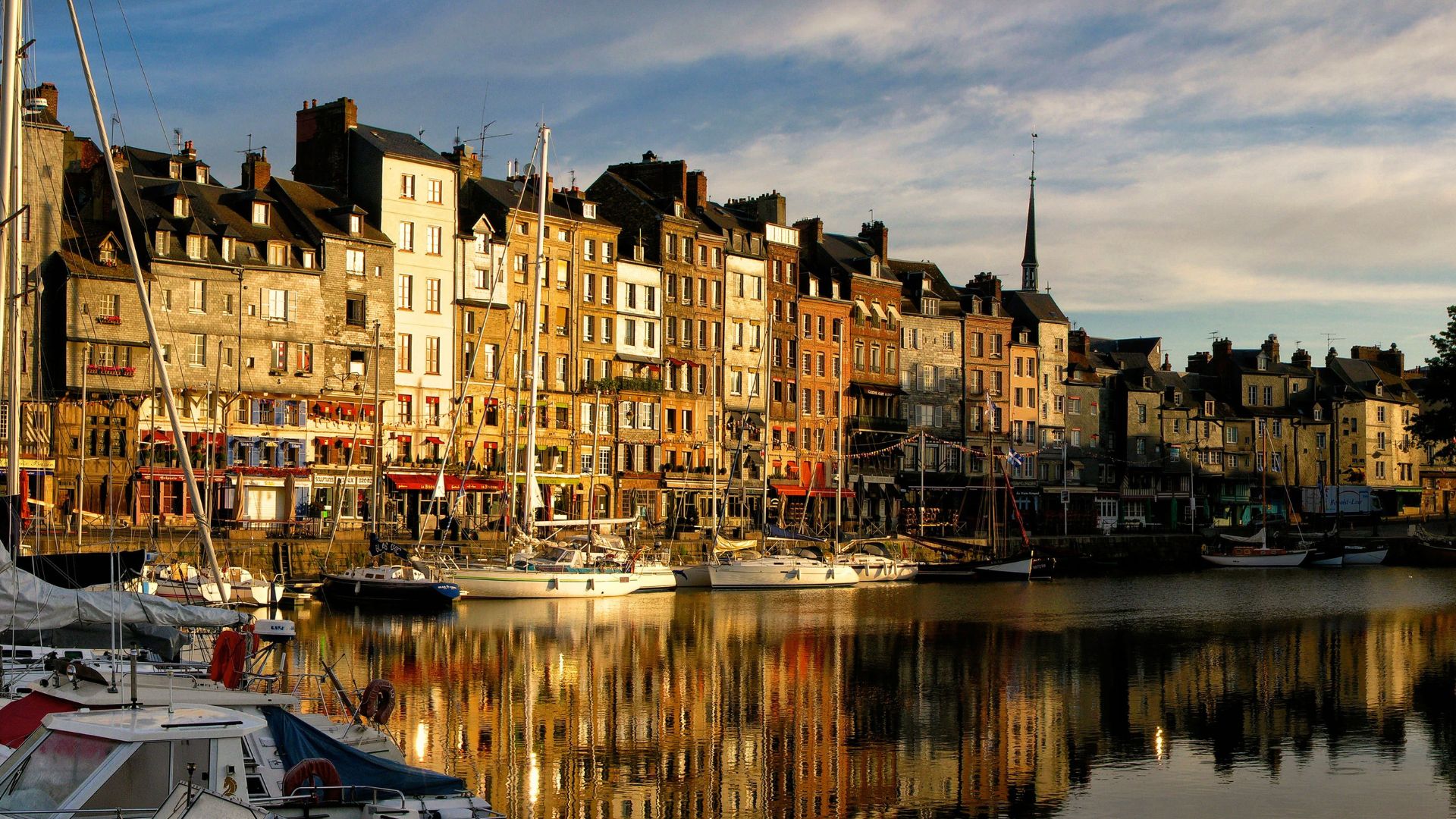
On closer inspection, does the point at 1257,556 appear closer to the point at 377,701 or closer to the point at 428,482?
the point at 428,482

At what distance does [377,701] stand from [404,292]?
51806 millimetres

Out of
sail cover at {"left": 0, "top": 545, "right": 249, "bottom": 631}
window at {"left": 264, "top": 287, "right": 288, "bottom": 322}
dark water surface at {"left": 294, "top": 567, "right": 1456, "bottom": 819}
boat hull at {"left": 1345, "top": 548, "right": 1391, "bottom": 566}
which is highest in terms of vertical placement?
window at {"left": 264, "top": 287, "right": 288, "bottom": 322}

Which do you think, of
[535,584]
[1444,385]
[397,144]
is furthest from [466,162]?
[1444,385]

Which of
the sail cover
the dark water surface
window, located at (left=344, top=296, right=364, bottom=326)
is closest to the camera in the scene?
the sail cover

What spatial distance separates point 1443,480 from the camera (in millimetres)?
128875

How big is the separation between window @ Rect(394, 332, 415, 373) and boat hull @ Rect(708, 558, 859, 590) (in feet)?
54.7

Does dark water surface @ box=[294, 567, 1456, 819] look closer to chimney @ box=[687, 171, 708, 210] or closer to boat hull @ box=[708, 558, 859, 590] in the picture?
boat hull @ box=[708, 558, 859, 590]

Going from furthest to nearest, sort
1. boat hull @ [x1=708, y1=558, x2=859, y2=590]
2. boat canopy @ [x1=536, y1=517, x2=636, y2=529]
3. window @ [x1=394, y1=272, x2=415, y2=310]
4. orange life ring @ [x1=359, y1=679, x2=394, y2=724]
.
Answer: window @ [x1=394, y1=272, x2=415, y2=310], boat hull @ [x1=708, y1=558, x2=859, y2=590], boat canopy @ [x1=536, y1=517, x2=636, y2=529], orange life ring @ [x1=359, y1=679, x2=394, y2=724]

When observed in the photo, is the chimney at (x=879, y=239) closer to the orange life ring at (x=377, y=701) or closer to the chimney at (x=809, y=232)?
the chimney at (x=809, y=232)

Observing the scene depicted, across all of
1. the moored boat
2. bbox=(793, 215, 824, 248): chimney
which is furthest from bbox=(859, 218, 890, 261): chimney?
the moored boat

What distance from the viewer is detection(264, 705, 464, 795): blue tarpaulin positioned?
18.4 m

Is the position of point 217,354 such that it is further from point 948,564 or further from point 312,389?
point 948,564

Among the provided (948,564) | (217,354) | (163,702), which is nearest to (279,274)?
(217,354)

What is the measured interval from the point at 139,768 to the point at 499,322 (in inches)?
2420
